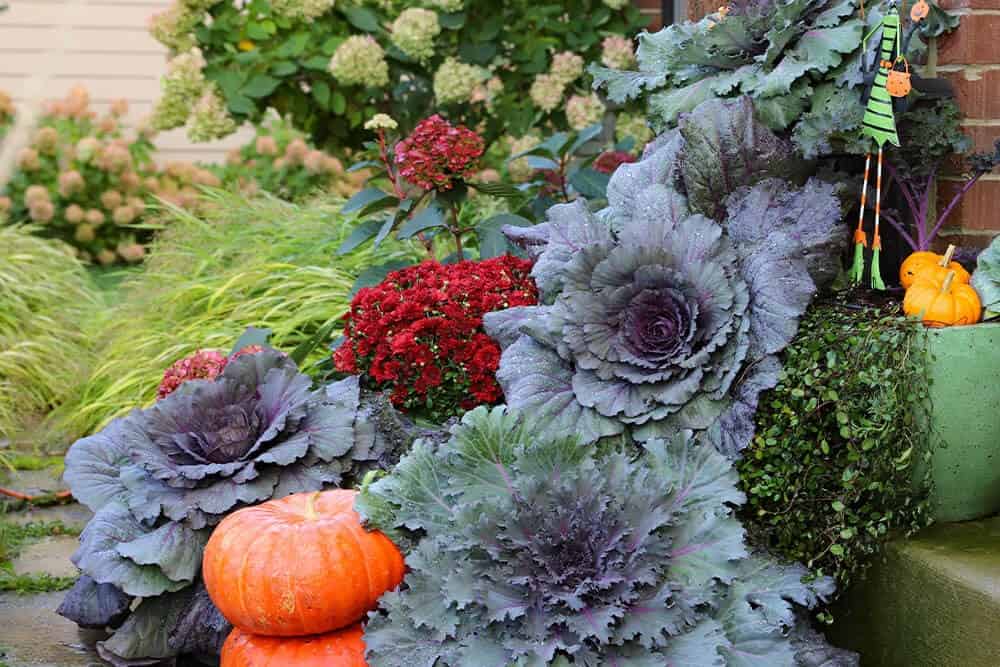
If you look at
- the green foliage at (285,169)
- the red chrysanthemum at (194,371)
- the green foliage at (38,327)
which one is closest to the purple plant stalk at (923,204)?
the red chrysanthemum at (194,371)

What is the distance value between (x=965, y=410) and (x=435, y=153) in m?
1.80

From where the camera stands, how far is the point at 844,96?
2.67 metres

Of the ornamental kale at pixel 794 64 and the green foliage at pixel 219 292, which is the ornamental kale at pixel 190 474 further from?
the ornamental kale at pixel 794 64

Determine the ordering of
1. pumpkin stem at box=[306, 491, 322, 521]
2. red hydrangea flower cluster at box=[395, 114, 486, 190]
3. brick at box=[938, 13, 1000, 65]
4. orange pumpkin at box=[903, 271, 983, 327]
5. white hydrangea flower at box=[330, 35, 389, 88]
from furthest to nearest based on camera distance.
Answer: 1. white hydrangea flower at box=[330, 35, 389, 88]
2. red hydrangea flower cluster at box=[395, 114, 486, 190]
3. brick at box=[938, 13, 1000, 65]
4. pumpkin stem at box=[306, 491, 322, 521]
5. orange pumpkin at box=[903, 271, 983, 327]

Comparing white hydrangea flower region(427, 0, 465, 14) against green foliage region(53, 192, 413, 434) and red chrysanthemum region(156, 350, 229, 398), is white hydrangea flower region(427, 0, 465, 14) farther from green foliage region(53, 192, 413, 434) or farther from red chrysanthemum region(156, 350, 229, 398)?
red chrysanthemum region(156, 350, 229, 398)

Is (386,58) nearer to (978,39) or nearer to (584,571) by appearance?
(978,39)

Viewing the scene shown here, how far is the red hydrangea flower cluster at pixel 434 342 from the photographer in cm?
300

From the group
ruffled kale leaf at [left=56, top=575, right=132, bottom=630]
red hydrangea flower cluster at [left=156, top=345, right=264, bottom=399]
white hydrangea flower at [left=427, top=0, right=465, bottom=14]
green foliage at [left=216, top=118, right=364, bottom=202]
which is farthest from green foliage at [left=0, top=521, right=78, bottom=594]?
green foliage at [left=216, top=118, right=364, bottom=202]

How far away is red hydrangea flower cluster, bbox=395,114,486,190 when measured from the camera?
343cm

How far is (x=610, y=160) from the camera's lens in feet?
14.8

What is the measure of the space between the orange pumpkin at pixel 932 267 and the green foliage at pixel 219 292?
78.2 inches

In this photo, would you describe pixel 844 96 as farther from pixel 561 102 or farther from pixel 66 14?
pixel 561 102

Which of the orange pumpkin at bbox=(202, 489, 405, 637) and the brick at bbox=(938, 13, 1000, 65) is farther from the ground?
the brick at bbox=(938, 13, 1000, 65)

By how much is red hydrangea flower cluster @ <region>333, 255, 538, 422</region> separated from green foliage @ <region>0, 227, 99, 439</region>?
212 centimetres
